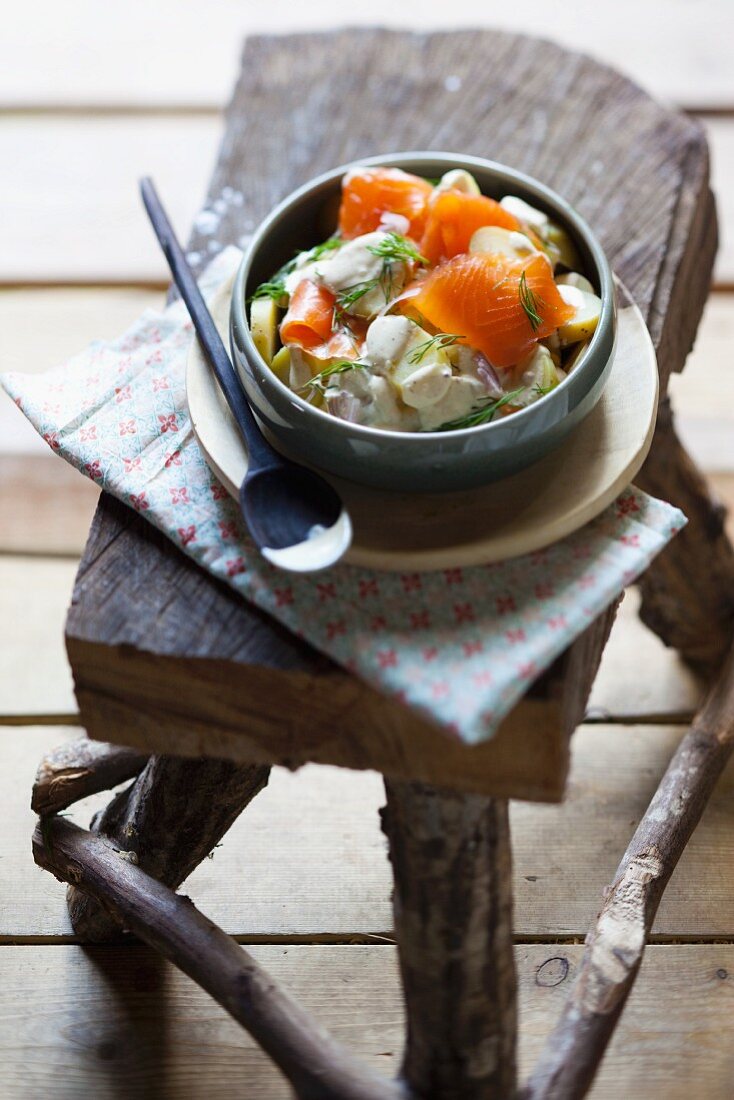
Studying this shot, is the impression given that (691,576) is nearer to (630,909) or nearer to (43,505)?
(630,909)

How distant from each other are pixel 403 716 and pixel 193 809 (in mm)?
354

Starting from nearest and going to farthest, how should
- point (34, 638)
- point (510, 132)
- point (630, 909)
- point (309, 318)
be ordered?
1. point (309, 318)
2. point (630, 909)
3. point (510, 132)
4. point (34, 638)

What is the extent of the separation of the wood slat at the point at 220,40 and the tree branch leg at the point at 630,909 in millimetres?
1239

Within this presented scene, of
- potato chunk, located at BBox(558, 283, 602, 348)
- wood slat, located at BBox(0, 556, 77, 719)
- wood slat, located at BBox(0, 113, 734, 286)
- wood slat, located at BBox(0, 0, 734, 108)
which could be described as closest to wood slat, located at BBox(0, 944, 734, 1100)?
wood slat, located at BBox(0, 556, 77, 719)

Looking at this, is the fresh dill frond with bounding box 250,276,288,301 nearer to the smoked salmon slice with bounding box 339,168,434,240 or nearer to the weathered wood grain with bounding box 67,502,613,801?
the smoked salmon slice with bounding box 339,168,434,240

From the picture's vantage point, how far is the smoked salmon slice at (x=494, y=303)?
87 centimetres

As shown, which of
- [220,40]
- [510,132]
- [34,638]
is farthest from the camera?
[220,40]

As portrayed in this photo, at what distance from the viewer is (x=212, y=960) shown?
0.98 metres

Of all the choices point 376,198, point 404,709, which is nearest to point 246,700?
point 404,709

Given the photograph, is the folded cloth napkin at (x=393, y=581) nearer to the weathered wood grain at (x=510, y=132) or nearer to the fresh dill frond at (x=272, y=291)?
the fresh dill frond at (x=272, y=291)

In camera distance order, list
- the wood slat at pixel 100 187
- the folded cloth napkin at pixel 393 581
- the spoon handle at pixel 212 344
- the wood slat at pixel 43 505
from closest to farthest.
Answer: the folded cloth napkin at pixel 393 581 < the spoon handle at pixel 212 344 < the wood slat at pixel 43 505 < the wood slat at pixel 100 187

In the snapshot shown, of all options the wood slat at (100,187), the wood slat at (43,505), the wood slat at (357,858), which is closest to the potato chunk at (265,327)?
the wood slat at (357,858)

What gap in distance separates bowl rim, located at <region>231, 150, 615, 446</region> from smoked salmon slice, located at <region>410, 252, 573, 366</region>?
0.13ft

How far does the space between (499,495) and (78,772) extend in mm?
497
